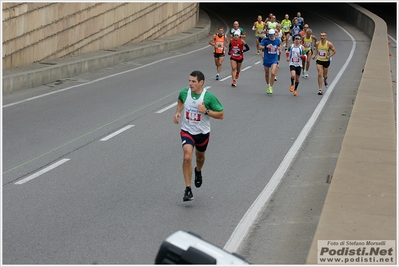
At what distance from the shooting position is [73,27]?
93.7 feet

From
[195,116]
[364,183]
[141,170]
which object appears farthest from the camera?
[141,170]

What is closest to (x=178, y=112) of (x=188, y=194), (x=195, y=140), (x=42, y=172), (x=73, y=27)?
(x=195, y=140)

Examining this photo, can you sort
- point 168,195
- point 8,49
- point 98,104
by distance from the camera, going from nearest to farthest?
point 168,195 < point 98,104 < point 8,49

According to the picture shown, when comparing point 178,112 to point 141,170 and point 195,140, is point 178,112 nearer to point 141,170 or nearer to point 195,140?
point 195,140

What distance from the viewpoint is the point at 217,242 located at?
26.3ft

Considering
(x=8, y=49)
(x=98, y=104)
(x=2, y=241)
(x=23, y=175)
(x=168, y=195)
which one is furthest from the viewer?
(x=8, y=49)

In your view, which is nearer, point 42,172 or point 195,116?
point 195,116

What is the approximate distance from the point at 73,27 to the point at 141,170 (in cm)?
1812

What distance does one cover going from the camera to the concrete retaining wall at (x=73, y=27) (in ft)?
77.4

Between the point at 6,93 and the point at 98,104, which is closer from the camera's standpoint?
the point at 98,104

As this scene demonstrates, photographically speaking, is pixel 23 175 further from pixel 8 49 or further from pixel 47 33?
pixel 47 33

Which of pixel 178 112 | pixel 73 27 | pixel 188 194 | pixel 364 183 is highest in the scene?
pixel 178 112

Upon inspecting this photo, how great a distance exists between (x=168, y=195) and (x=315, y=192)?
200cm

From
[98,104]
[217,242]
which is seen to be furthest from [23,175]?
[98,104]
